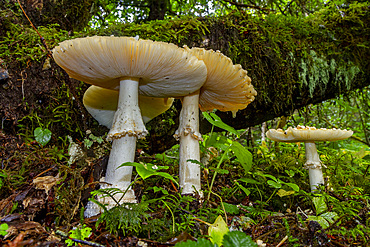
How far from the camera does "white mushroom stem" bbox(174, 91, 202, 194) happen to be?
2104mm

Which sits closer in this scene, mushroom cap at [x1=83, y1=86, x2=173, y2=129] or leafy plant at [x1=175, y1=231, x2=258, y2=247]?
leafy plant at [x1=175, y1=231, x2=258, y2=247]

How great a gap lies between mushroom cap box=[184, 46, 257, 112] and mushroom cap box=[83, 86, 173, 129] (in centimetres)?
50

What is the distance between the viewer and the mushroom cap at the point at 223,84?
1954 millimetres

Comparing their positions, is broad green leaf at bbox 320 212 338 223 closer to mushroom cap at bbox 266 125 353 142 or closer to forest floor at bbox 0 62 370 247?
forest floor at bbox 0 62 370 247

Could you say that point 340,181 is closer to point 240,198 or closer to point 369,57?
Result: point 240,198

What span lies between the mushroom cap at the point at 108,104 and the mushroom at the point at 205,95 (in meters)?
0.47

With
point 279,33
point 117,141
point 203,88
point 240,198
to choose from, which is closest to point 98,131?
point 117,141

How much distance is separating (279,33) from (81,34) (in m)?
2.57

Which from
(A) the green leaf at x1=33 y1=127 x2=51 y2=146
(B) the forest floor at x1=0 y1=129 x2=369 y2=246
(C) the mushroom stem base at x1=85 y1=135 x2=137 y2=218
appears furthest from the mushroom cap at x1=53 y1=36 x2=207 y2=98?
(B) the forest floor at x1=0 y1=129 x2=369 y2=246

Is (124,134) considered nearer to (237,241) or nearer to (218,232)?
(218,232)

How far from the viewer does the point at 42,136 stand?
7.66 feet

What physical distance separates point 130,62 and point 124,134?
622 mm

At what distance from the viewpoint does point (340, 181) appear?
2.87 m

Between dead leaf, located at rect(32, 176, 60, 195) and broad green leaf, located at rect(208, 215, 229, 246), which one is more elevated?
dead leaf, located at rect(32, 176, 60, 195)
